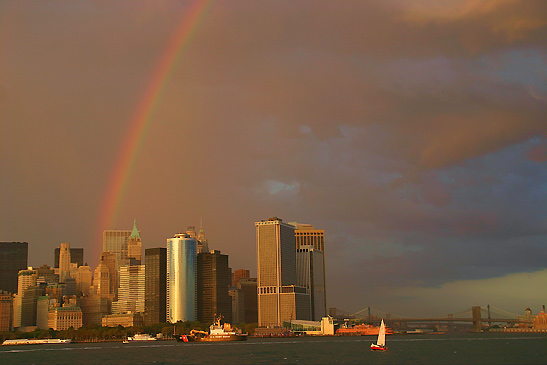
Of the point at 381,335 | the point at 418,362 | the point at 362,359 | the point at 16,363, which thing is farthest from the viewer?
the point at 381,335

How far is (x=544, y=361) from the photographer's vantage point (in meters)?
142

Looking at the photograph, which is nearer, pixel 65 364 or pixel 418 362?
A: pixel 418 362

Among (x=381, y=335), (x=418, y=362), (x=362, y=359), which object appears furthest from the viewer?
(x=381, y=335)

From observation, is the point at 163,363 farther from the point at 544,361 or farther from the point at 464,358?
the point at 544,361

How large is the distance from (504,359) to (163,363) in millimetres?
74332

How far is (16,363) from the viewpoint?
6703 inches

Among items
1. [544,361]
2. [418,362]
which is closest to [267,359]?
[418,362]

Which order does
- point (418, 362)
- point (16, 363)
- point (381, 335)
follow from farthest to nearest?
point (381, 335), point (16, 363), point (418, 362)

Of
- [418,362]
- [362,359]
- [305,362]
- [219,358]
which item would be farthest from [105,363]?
[418,362]

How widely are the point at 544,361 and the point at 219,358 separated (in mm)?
71231

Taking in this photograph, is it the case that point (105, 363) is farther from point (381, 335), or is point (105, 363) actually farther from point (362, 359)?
point (381, 335)

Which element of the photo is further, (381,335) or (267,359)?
(381,335)

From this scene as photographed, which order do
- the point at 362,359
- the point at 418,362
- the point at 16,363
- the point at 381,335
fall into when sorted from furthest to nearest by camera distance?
the point at 381,335 < the point at 16,363 < the point at 362,359 < the point at 418,362

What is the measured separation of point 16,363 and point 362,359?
86244mm
